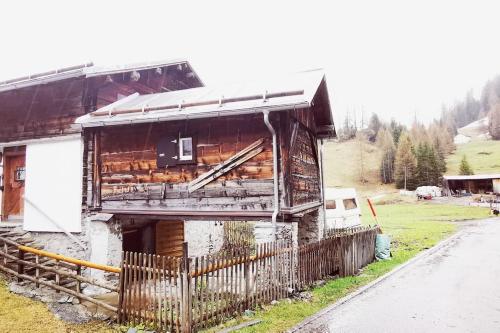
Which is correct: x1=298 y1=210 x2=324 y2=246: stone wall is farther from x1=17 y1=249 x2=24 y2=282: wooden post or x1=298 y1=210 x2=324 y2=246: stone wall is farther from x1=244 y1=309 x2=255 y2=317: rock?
x1=17 y1=249 x2=24 y2=282: wooden post

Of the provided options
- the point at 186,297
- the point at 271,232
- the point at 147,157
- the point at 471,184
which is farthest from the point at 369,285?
the point at 471,184

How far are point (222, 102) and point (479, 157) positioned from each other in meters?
103

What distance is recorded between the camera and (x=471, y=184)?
68312 millimetres

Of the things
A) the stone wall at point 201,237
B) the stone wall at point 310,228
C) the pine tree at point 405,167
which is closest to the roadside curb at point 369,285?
the stone wall at point 310,228

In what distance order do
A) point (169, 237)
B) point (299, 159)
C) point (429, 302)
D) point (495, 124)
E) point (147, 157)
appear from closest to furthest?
point (429, 302), point (147, 157), point (299, 159), point (169, 237), point (495, 124)

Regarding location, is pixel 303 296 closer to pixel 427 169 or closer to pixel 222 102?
pixel 222 102

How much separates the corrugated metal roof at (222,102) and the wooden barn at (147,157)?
38mm

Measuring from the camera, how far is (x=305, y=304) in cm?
914

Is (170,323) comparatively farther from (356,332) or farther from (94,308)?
(356,332)

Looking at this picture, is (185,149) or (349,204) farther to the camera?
(349,204)

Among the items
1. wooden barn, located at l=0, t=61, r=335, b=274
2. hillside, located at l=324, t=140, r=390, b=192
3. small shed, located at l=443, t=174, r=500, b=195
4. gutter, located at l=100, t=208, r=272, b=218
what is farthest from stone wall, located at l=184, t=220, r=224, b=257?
hillside, located at l=324, t=140, r=390, b=192

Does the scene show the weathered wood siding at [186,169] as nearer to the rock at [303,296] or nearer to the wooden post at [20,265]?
the rock at [303,296]

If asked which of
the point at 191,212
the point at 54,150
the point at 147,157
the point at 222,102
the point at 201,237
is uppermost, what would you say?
the point at 222,102

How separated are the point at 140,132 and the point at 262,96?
453 cm
